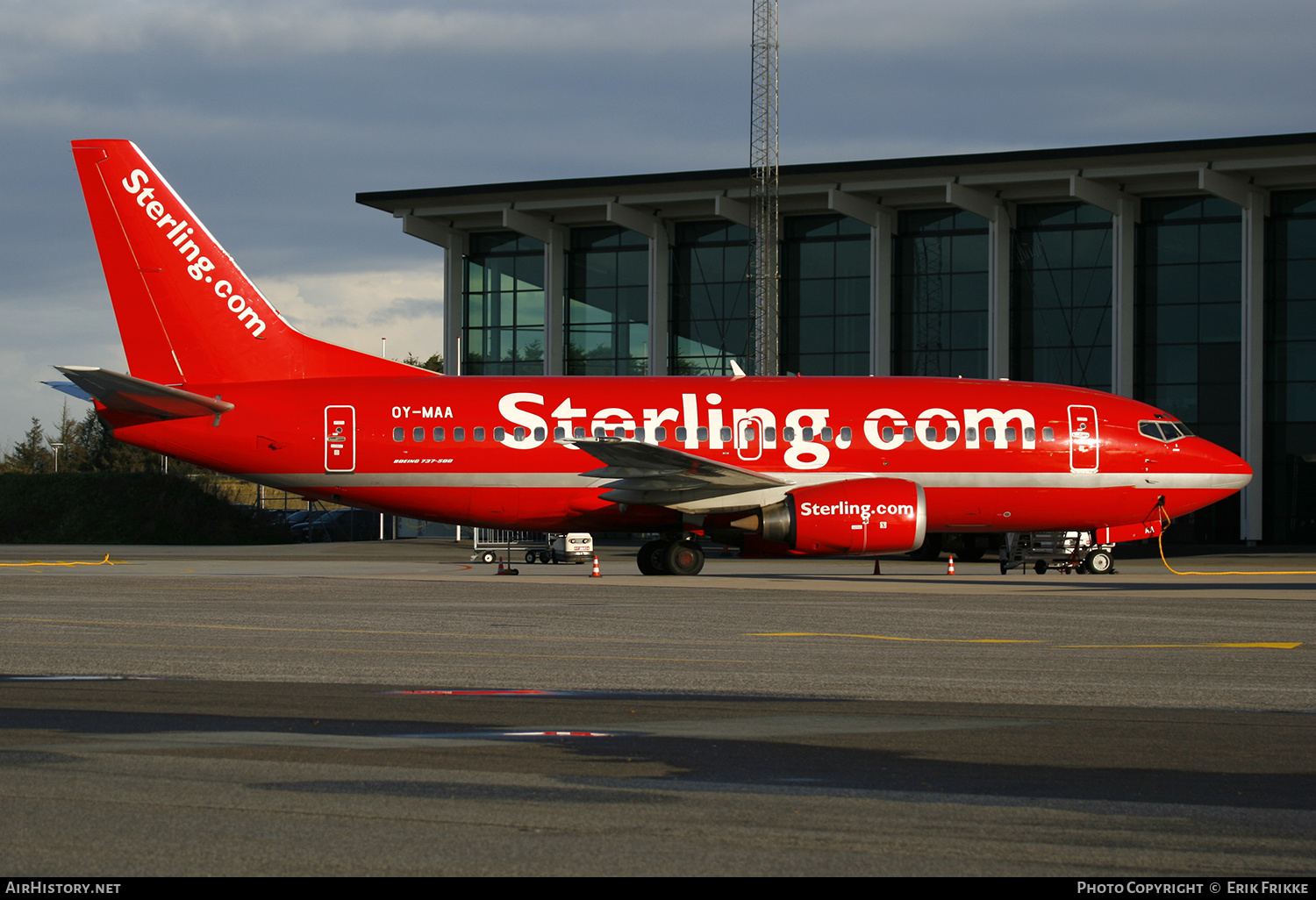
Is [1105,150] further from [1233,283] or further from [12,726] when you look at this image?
[12,726]

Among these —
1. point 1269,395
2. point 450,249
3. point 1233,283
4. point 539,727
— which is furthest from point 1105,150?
point 539,727

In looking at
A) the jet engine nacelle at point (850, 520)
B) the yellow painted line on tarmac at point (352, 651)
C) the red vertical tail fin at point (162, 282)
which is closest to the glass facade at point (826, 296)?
the jet engine nacelle at point (850, 520)

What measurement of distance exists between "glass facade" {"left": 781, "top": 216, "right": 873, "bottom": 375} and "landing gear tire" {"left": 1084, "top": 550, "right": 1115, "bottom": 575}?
22.5m

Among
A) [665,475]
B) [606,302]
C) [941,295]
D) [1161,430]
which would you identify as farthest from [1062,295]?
[665,475]

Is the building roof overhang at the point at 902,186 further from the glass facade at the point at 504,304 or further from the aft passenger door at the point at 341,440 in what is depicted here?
the aft passenger door at the point at 341,440

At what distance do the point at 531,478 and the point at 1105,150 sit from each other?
94.6ft

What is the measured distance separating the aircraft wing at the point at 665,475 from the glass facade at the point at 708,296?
27253 millimetres

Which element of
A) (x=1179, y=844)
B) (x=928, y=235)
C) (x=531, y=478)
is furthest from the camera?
(x=928, y=235)

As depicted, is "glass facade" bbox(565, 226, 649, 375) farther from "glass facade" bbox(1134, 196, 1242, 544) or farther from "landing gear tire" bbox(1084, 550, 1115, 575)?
"landing gear tire" bbox(1084, 550, 1115, 575)

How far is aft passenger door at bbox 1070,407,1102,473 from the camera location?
1014 inches

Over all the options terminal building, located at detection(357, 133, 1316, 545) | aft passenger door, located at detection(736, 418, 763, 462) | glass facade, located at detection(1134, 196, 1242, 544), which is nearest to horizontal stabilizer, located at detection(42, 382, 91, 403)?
aft passenger door, located at detection(736, 418, 763, 462)

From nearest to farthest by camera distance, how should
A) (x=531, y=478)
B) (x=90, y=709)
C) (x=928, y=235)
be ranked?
(x=90, y=709)
(x=531, y=478)
(x=928, y=235)

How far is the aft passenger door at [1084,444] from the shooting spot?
2577 centimetres

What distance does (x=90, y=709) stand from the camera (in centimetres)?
811
